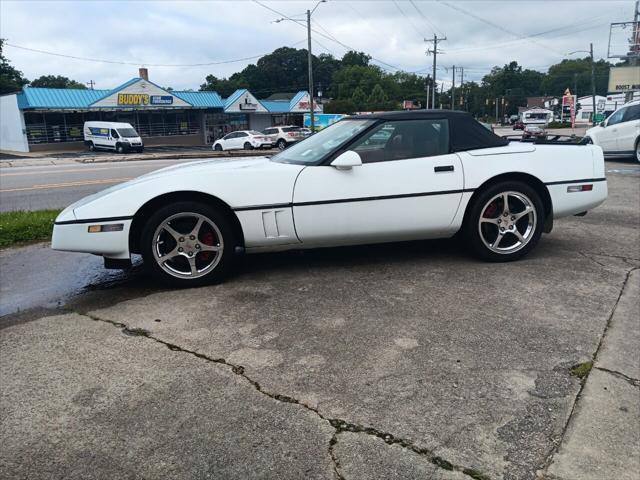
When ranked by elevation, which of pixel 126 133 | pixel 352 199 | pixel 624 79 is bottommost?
pixel 352 199

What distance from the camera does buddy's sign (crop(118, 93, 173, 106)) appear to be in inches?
1582

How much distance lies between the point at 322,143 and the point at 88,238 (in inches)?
81.6

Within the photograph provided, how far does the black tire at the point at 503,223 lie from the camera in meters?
4.53

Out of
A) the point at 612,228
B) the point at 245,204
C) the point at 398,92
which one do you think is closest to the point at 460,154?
the point at 245,204

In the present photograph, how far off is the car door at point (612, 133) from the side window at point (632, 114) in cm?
13

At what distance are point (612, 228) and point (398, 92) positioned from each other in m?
113

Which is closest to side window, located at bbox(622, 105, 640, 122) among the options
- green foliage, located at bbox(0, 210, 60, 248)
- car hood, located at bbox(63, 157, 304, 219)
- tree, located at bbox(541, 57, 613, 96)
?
car hood, located at bbox(63, 157, 304, 219)

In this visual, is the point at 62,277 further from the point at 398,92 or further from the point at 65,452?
the point at 398,92

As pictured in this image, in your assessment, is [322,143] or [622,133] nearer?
[322,143]

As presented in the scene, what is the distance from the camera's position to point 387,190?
4.27 m

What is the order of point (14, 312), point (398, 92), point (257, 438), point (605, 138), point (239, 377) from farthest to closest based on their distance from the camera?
point (398, 92) → point (605, 138) → point (14, 312) → point (239, 377) → point (257, 438)

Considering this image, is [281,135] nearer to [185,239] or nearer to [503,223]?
[503,223]

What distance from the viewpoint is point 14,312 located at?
3.81 m

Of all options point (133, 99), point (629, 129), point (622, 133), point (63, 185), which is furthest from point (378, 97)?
point (63, 185)
